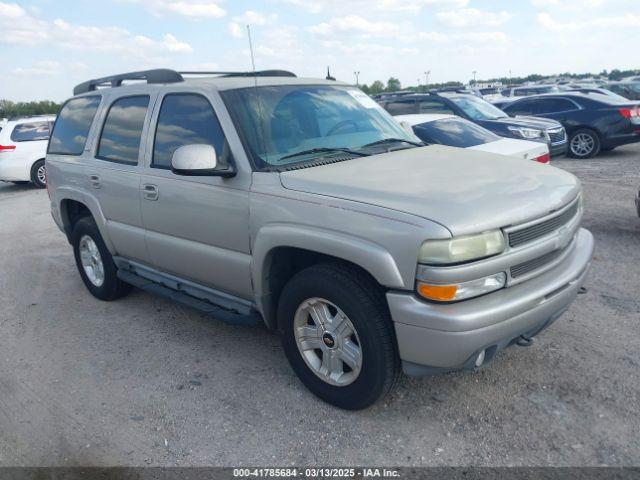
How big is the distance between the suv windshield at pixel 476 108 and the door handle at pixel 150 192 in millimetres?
7648

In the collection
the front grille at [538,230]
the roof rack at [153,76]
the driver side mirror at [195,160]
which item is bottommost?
the front grille at [538,230]

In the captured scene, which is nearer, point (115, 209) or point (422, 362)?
point (422, 362)

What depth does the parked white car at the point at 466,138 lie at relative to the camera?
23.7 ft

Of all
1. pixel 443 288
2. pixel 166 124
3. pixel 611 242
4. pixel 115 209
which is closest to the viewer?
pixel 443 288

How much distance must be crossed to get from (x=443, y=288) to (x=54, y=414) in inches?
102

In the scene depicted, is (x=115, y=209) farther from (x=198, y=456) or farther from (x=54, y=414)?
(x=198, y=456)

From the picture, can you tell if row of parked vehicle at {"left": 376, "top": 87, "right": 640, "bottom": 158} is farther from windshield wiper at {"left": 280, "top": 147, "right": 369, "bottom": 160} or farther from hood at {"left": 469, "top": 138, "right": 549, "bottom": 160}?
windshield wiper at {"left": 280, "top": 147, "right": 369, "bottom": 160}

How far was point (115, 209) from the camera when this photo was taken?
4.64 meters

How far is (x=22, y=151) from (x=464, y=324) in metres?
13.2

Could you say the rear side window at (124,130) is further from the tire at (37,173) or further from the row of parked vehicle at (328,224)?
the tire at (37,173)

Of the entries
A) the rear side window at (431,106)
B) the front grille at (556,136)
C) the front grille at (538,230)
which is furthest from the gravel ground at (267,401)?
the front grille at (556,136)

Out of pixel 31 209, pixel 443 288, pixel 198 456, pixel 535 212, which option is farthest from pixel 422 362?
pixel 31 209

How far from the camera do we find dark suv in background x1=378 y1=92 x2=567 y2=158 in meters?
10.1

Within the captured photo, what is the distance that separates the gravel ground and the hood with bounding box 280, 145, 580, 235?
1174 millimetres
